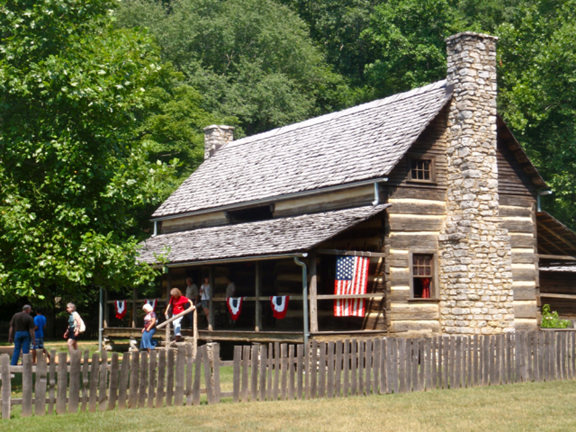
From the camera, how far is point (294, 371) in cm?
1429

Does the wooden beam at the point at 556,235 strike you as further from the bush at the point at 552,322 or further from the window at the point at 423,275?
the window at the point at 423,275

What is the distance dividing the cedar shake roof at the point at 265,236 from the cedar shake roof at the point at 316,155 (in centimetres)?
99

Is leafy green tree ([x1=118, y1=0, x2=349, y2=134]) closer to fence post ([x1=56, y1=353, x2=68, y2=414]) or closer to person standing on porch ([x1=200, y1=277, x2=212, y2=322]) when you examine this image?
person standing on porch ([x1=200, y1=277, x2=212, y2=322])

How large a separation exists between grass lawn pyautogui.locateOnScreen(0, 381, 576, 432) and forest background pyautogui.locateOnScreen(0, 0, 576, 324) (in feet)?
14.8

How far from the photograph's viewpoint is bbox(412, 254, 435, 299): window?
22766 mm

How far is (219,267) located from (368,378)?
13705mm

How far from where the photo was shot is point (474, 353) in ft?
53.3

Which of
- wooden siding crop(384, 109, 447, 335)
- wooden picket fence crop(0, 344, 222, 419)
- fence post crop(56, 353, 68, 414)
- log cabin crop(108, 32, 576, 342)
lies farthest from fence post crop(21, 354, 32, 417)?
wooden siding crop(384, 109, 447, 335)

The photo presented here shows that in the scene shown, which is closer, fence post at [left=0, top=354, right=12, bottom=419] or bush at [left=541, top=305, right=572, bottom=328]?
fence post at [left=0, top=354, right=12, bottom=419]

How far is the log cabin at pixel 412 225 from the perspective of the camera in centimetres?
2209

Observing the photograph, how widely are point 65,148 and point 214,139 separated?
19275 mm

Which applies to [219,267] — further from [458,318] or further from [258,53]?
[258,53]

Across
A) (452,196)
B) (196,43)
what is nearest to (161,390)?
(452,196)

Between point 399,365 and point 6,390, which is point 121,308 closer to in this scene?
point 399,365
